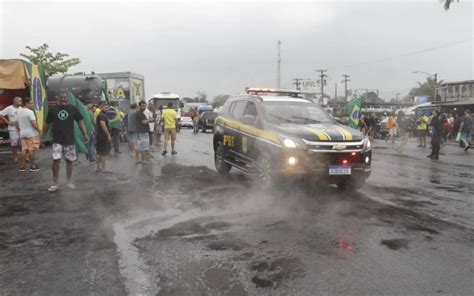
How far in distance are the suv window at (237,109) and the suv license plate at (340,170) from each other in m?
2.70

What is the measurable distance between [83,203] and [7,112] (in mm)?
5874

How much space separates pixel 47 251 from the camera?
4977 mm

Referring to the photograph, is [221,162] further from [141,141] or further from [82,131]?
[82,131]

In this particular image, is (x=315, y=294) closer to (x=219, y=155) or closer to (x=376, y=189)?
(x=376, y=189)

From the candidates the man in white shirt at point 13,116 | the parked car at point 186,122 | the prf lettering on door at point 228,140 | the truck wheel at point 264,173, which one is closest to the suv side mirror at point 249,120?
the prf lettering on door at point 228,140

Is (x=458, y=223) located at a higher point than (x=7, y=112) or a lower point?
lower

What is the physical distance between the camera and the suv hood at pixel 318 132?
7.71 metres

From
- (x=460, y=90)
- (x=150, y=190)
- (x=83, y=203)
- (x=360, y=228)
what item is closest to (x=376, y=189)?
(x=360, y=228)

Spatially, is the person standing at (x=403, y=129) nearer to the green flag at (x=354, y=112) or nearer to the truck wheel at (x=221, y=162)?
the green flag at (x=354, y=112)

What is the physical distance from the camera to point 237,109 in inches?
396

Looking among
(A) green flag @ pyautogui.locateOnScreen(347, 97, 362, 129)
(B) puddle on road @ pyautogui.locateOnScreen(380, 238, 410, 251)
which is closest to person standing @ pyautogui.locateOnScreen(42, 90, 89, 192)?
(B) puddle on road @ pyautogui.locateOnScreen(380, 238, 410, 251)

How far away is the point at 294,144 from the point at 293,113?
1469mm

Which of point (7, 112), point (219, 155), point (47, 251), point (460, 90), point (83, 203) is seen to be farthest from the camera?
point (460, 90)

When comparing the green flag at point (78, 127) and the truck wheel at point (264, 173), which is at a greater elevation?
the green flag at point (78, 127)
